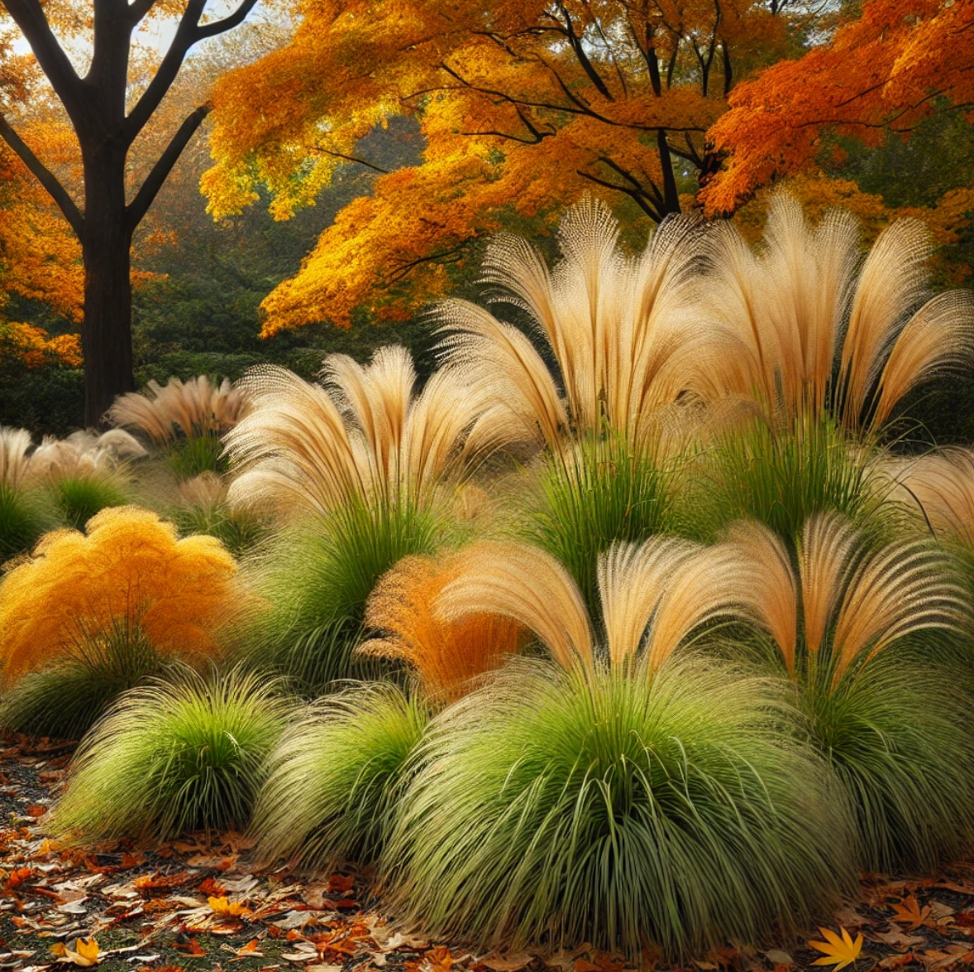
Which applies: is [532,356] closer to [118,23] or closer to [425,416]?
[425,416]

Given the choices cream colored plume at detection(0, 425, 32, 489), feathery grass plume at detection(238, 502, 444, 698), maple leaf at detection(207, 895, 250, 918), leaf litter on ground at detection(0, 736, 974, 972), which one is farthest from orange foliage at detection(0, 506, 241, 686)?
cream colored plume at detection(0, 425, 32, 489)

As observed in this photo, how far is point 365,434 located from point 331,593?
853mm

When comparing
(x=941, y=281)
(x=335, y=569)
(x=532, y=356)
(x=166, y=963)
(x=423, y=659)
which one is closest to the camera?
(x=166, y=963)

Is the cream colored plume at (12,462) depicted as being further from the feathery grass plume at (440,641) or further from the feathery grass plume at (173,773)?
the feathery grass plume at (440,641)

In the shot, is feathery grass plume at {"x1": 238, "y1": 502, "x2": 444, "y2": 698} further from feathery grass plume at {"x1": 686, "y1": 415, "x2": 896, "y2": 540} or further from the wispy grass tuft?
feathery grass plume at {"x1": 686, "y1": 415, "x2": 896, "y2": 540}

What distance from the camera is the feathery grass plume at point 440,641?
3.97m

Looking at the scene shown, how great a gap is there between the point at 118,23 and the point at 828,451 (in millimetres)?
10316

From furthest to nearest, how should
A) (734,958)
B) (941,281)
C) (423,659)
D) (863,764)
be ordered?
(941,281), (423,659), (863,764), (734,958)

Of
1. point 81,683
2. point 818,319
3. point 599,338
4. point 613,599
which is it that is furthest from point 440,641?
point 81,683

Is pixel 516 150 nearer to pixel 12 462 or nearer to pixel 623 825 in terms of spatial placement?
pixel 12 462

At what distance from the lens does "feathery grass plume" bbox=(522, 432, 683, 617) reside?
4492 millimetres

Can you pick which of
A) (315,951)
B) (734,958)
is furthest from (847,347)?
(315,951)

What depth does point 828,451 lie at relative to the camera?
15.3 ft

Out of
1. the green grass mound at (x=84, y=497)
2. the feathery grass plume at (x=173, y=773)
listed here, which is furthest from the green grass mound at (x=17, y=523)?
the feathery grass plume at (x=173, y=773)
